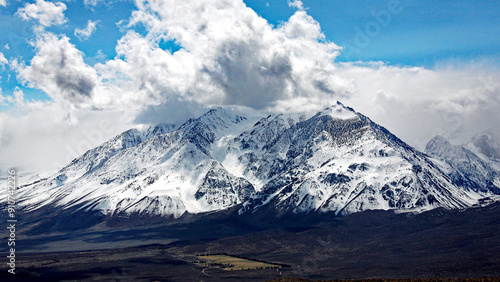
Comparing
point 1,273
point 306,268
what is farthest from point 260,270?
point 1,273

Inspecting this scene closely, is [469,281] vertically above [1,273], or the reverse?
[1,273]

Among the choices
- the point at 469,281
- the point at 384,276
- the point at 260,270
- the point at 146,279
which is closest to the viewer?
the point at 469,281

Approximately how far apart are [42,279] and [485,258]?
557 ft

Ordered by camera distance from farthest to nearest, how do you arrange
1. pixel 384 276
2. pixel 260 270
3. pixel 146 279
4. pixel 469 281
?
pixel 260 270
pixel 146 279
pixel 384 276
pixel 469 281

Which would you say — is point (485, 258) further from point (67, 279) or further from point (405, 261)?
point (67, 279)

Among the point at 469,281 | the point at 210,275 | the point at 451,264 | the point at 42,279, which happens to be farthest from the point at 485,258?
the point at 42,279

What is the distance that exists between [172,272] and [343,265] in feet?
228

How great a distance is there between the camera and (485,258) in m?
188

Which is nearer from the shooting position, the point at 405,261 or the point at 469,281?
the point at 469,281

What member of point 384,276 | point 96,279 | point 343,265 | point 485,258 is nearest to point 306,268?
point 343,265

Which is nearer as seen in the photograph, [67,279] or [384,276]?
[384,276]

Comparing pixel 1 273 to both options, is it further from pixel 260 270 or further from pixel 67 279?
pixel 260 270

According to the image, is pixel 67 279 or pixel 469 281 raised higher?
pixel 67 279

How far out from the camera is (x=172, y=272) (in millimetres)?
197125
